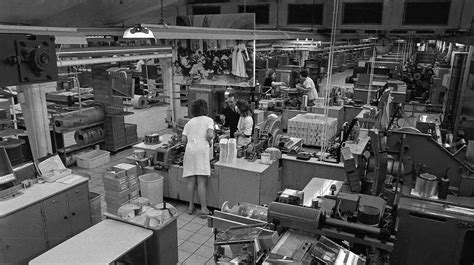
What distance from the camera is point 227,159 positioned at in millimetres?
5055

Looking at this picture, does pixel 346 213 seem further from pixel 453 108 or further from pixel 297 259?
pixel 453 108

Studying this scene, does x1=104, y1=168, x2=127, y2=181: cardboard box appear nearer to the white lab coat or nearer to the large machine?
the white lab coat

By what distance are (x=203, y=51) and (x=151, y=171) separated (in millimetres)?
2264

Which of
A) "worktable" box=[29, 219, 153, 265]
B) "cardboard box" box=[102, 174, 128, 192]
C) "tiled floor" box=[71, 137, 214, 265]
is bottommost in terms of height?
"tiled floor" box=[71, 137, 214, 265]

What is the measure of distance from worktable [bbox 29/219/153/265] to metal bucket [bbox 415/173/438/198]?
104 inches

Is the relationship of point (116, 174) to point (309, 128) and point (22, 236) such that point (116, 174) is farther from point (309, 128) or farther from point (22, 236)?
point (309, 128)

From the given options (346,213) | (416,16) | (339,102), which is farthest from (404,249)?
(339,102)

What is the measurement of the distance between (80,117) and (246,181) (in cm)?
432

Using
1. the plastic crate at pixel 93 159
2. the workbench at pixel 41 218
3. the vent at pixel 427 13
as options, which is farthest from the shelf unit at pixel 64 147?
the vent at pixel 427 13

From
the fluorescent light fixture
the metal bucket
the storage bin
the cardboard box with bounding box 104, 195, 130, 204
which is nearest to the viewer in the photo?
the fluorescent light fixture

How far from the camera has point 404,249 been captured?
3.24m

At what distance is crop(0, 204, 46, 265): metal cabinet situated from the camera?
139 inches

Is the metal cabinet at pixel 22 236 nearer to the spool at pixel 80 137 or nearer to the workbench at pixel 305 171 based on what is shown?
the workbench at pixel 305 171

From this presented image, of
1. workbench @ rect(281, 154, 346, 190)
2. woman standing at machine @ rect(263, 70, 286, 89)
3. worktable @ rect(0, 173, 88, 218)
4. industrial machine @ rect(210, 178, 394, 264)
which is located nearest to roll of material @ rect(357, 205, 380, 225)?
industrial machine @ rect(210, 178, 394, 264)
